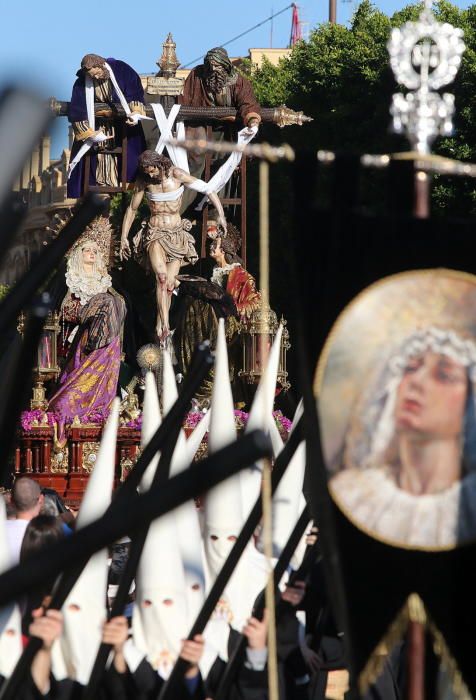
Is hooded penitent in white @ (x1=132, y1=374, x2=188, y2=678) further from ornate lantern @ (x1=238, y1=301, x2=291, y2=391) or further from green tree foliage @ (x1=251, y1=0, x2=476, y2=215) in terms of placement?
green tree foliage @ (x1=251, y1=0, x2=476, y2=215)

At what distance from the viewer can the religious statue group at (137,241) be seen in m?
20.7

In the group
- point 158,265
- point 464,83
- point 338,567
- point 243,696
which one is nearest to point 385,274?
point 338,567

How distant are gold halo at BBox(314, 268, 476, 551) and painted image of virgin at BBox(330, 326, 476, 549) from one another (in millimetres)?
30

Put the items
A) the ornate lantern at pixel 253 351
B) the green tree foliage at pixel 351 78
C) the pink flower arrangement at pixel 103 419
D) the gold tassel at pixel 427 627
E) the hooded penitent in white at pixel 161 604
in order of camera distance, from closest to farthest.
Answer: the gold tassel at pixel 427 627
the hooded penitent in white at pixel 161 604
the pink flower arrangement at pixel 103 419
the ornate lantern at pixel 253 351
the green tree foliage at pixel 351 78

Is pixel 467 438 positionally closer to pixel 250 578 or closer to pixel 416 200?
pixel 416 200

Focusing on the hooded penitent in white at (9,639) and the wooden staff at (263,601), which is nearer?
the hooded penitent in white at (9,639)

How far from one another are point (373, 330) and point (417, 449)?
0.48 m

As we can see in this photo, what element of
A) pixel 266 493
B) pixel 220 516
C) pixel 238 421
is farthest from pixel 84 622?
pixel 238 421

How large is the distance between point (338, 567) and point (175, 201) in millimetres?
16481

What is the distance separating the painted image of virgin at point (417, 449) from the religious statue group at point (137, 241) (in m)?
13.9

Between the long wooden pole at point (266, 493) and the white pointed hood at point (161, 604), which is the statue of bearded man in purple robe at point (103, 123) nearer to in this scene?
the white pointed hood at point (161, 604)

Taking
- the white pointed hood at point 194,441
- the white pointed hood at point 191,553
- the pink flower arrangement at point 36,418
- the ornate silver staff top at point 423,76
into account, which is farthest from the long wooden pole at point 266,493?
the pink flower arrangement at point 36,418

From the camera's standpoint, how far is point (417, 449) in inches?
231

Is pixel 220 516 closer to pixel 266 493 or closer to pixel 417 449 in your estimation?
pixel 417 449
